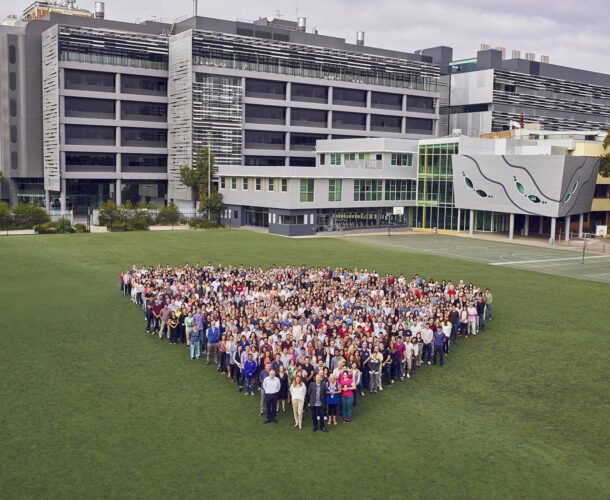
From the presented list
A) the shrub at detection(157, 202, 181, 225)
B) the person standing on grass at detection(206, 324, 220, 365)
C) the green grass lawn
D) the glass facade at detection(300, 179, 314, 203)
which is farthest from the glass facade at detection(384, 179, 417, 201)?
Result: the person standing on grass at detection(206, 324, 220, 365)

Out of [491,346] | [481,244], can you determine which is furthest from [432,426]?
[481,244]

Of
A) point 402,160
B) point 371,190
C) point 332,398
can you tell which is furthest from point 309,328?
point 402,160

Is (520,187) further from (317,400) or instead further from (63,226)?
(317,400)

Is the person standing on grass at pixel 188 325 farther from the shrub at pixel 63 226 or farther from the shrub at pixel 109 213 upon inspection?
the shrub at pixel 109 213

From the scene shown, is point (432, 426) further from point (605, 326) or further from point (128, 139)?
point (128, 139)

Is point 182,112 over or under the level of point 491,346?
over

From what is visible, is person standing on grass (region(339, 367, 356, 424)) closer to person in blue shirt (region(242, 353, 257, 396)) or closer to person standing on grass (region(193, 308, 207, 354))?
person in blue shirt (region(242, 353, 257, 396))
